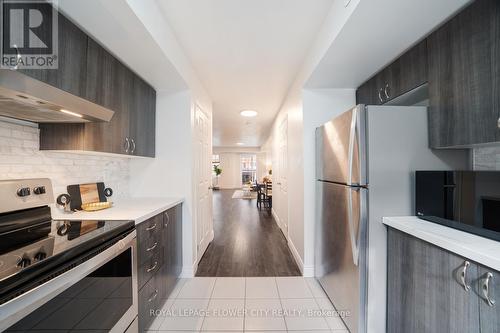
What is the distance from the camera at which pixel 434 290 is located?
44.4 inches

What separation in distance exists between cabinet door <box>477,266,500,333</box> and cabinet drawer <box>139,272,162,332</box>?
1.89 meters

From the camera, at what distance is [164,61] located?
1884 millimetres

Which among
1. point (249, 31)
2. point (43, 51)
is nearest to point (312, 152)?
point (249, 31)

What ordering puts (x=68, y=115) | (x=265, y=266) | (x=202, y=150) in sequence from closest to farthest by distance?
(x=68, y=115) < (x=265, y=266) < (x=202, y=150)

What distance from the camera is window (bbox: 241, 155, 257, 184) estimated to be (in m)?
13.3

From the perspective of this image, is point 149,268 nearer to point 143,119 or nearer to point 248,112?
point 143,119

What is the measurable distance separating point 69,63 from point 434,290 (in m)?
2.45

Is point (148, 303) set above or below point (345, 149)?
below

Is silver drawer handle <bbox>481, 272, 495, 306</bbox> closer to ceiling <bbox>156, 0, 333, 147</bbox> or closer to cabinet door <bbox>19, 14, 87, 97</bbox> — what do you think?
ceiling <bbox>156, 0, 333, 147</bbox>

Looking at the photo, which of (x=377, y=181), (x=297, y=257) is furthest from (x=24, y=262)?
(x=297, y=257)

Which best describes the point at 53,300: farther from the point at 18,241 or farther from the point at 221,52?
the point at 221,52

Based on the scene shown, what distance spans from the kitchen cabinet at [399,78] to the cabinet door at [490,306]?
132cm

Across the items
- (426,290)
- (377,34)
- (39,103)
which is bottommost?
(426,290)

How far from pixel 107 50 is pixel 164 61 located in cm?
42
